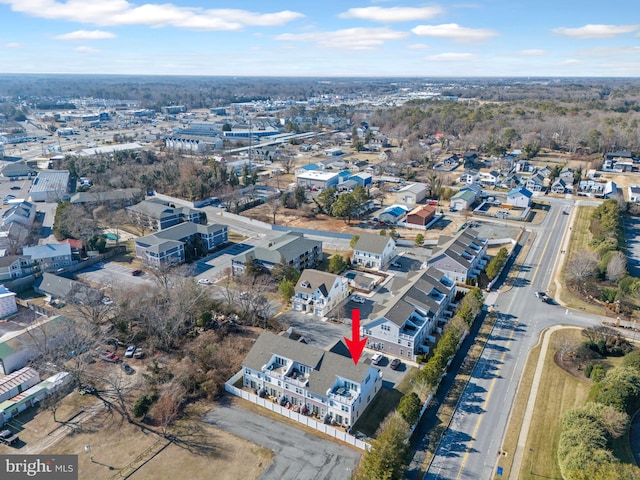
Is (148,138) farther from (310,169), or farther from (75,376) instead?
(75,376)

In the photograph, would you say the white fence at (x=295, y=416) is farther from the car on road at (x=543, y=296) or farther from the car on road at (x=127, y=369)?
the car on road at (x=543, y=296)

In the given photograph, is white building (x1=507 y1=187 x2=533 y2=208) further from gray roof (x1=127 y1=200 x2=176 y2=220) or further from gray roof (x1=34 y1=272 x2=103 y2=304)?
gray roof (x1=34 y1=272 x2=103 y2=304)

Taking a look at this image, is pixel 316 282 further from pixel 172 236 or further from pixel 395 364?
pixel 172 236

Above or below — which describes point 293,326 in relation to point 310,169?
below

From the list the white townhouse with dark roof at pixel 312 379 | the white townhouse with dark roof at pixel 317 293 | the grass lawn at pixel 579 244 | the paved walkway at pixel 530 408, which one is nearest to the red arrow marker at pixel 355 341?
the white townhouse with dark roof at pixel 312 379

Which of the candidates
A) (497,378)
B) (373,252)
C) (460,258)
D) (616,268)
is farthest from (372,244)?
(616,268)

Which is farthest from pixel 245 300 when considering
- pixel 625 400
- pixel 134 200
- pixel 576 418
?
pixel 134 200
